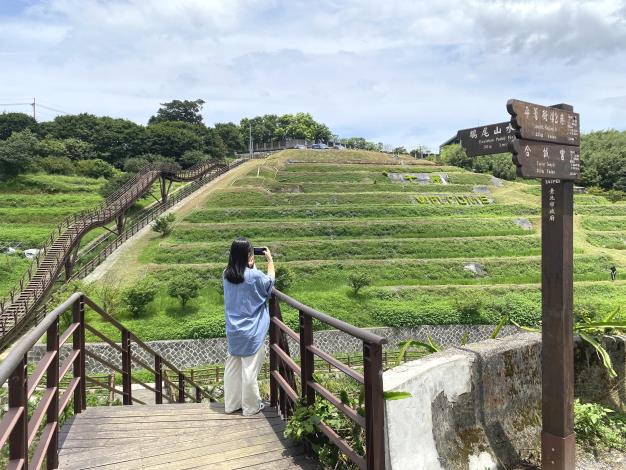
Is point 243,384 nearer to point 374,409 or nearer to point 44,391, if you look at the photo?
point 44,391

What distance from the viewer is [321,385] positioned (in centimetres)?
321

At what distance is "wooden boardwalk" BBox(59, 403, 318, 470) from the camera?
10.0 feet

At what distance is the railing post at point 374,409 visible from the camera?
2.24 meters

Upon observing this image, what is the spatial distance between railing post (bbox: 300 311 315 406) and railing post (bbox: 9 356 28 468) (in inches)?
65.0

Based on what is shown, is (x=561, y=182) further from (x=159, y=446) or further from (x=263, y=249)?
(x=159, y=446)

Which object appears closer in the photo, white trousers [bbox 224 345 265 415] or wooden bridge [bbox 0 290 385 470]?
wooden bridge [bbox 0 290 385 470]

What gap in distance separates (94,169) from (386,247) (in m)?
31.8

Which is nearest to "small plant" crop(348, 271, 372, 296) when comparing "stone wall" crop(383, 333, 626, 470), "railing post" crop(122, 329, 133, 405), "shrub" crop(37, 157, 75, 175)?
"railing post" crop(122, 329, 133, 405)

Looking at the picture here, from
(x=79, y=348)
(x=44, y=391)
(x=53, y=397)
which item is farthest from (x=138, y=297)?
(x=53, y=397)

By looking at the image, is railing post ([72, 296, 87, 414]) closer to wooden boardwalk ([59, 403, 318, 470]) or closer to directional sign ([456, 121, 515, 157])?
wooden boardwalk ([59, 403, 318, 470])

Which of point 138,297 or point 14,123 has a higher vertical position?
point 14,123

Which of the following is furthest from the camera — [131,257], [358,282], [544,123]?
[131,257]

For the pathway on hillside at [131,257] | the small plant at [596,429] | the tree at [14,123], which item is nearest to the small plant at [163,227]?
the pathway on hillside at [131,257]

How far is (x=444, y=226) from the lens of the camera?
2902cm
